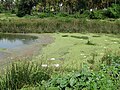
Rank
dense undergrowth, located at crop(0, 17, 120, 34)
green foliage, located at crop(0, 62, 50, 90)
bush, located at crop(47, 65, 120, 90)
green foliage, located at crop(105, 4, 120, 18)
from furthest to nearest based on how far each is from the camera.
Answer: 1. green foliage, located at crop(105, 4, 120, 18)
2. dense undergrowth, located at crop(0, 17, 120, 34)
3. green foliage, located at crop(0, 62, 50, 90)
4. bush, located at crop(47, 65, 120, 90)

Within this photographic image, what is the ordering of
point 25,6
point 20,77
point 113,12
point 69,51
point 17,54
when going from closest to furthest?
1. point 20,77
2. point 17,54
3. point 69,51
4. point 113,12
5. point 25,6

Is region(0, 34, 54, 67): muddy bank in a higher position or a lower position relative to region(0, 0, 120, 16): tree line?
lower

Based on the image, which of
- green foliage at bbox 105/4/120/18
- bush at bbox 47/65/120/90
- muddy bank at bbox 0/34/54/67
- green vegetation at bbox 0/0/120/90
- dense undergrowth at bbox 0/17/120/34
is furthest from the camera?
green foliage at bbox 105/4/120/18

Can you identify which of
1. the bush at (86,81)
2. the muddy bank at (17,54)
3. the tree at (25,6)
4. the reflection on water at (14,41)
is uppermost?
the tree at (25,6)

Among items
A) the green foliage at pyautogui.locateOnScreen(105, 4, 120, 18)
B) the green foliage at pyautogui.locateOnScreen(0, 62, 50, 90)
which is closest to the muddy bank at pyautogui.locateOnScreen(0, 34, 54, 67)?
the green foliage at pyautogui.locateOnScreen(0, 62, 50, 90)

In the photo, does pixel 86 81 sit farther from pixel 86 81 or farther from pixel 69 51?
pixel 69 51

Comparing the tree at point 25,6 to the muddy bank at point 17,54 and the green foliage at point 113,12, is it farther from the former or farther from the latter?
the muddy bank at point 17,54

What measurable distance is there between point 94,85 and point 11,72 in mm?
1536

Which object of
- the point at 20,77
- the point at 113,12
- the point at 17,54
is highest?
the point at 113,12

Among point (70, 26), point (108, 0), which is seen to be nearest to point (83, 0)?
point (108, 0)

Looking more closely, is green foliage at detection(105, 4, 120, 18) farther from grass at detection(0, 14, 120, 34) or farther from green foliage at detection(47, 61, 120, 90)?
green foliage at detection(47, 61, 120, 90)

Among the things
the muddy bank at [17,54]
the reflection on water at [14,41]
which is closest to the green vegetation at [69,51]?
the muddy bank at [17,54]

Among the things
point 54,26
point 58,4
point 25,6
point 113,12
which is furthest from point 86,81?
point 58,4

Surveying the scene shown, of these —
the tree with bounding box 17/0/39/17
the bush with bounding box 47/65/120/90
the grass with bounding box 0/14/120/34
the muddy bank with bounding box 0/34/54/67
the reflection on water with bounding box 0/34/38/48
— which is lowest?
the reflection on water with bounding box 0/34/38/48
